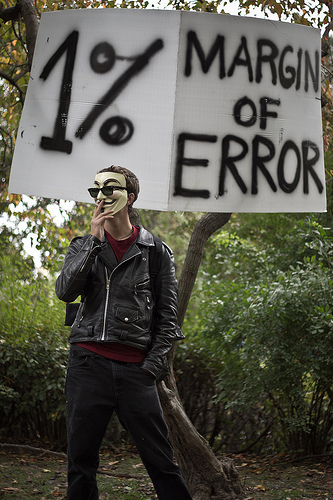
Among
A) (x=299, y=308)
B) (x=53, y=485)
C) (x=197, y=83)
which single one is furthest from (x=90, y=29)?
(x=53, y=485)

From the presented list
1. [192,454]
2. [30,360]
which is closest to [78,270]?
[192,454]

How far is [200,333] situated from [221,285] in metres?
0.57

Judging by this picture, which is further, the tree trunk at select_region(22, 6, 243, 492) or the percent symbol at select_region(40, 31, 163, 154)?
the tree trunk at select_region(22, 6, 243, 492)

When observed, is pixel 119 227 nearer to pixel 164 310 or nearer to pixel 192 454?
pixel 164 310

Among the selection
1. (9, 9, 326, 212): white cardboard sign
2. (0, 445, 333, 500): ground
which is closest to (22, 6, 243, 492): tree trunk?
(0, 445, 333, 500): ground

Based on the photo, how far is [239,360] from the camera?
586 cm

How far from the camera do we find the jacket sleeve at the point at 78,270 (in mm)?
2682

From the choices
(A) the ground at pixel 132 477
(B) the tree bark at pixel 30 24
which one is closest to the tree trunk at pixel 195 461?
(A) the ground at pixel 132 477

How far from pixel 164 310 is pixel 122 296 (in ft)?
0.86

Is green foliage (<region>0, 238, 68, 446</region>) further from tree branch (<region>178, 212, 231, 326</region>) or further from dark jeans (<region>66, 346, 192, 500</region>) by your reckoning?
dark jeans (<region>66, 346, 192, 500</region>)

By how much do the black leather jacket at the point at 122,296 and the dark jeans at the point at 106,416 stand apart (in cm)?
10

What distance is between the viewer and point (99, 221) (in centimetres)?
279

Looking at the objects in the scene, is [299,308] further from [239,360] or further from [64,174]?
[64,174]

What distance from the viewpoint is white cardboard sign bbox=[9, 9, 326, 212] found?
10.4 feet
